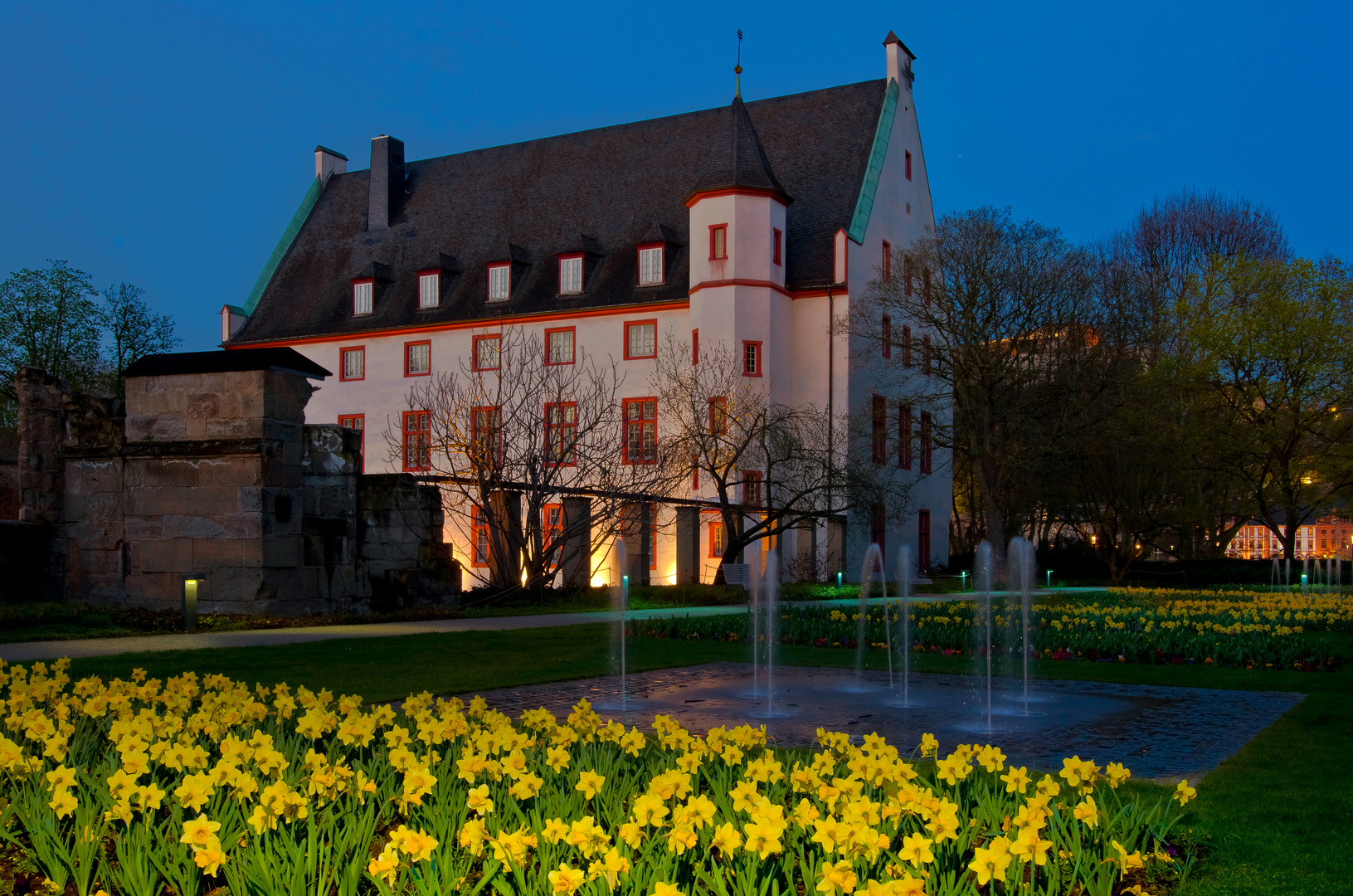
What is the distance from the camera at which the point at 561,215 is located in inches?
1879

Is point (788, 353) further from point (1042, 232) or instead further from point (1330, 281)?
point (1330, 281)

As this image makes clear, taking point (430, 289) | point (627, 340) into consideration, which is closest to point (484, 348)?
point (430, 289)

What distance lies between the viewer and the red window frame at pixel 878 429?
39.5 meters

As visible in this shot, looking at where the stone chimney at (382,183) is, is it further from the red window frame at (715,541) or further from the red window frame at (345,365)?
the red window frame at (715,541)

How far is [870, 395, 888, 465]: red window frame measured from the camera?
39500 mm

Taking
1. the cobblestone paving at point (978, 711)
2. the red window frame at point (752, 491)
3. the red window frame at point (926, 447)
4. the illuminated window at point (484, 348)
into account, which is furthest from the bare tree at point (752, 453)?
the cobblestone paving at point (978, 711)

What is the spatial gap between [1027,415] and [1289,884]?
35.5 metres

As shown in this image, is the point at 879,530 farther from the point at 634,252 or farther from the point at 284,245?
the point at 284,245

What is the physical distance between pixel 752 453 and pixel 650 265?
38.1 ft

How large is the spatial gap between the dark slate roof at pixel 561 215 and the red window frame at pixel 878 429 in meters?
5.19

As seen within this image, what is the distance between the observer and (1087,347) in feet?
141

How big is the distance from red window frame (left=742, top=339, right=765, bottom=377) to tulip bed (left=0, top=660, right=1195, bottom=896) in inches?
1302

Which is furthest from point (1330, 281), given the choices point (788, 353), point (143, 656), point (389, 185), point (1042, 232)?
point (143, 656)

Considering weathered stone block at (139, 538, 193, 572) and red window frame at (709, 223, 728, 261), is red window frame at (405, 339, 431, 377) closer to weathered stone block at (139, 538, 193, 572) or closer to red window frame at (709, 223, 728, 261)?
red window frame at (709, 223, 728, 261)
